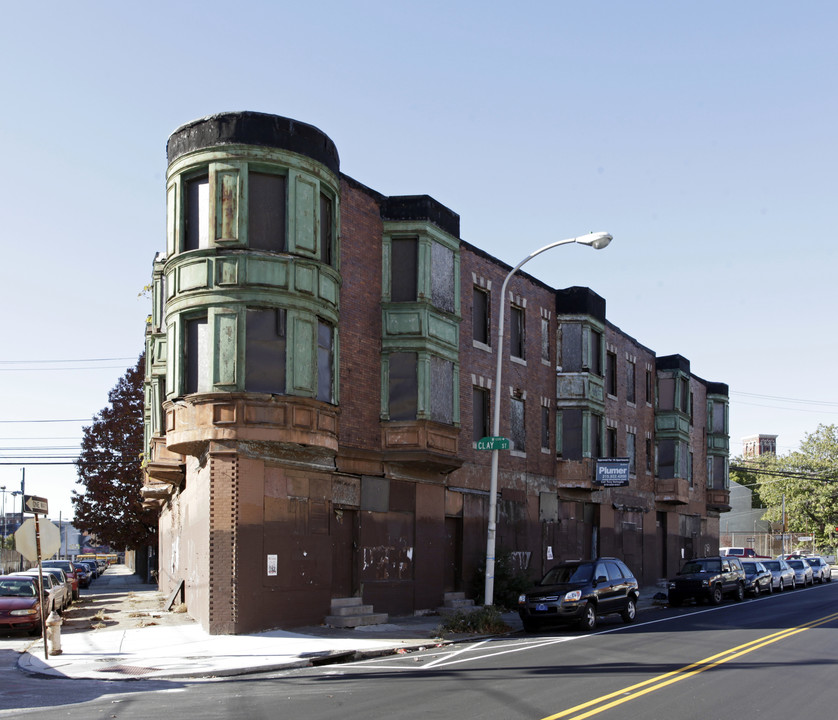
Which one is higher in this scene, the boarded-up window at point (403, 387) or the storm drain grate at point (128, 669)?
the boarded-up window at point (403, 387)

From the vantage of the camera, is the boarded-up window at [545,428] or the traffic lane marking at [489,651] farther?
the boarded-up window at [545,428]

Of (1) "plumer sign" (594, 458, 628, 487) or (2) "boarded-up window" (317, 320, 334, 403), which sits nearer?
(2) "boarded-up window" (317, 320, 334, 403)

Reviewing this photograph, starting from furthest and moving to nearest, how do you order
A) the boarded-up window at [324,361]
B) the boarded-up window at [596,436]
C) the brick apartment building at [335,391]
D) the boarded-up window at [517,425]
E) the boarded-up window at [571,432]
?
the boarded-up window at [596,436] < the boarded-up window at [571,432] < the boarded-up window at [517,425] < the boarded-up window at [324,361] < the brick apartment building at [335,391]

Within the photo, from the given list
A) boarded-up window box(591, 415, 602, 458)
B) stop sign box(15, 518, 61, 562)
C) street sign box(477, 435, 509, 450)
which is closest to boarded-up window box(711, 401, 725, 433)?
boarded-up window box(591, 415, 602, 458)

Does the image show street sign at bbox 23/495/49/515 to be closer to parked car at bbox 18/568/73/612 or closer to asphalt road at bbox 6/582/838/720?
asphalt road at bbox 6/582/838/720

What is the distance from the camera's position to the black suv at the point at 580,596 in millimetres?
22109

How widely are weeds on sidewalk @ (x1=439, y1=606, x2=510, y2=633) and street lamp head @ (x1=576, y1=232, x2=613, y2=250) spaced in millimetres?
8791

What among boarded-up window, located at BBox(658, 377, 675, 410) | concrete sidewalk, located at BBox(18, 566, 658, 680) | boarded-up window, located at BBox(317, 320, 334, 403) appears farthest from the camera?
boarded-up window, located at BBox(658, 377, 675, 410)

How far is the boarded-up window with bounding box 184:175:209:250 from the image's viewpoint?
21812 mm

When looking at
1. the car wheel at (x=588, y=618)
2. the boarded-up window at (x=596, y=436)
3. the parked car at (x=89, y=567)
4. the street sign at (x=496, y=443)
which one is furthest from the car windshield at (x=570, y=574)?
the parked car at (x=89, y=567)

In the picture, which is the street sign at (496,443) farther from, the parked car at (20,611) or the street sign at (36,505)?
the parked car at (20,611)

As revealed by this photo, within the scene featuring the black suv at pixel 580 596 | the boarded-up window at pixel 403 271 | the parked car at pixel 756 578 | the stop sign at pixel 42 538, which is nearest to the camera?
the stop sign at pixel 42 538

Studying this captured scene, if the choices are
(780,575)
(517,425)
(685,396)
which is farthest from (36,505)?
(685,396)

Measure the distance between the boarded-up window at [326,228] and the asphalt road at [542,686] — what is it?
10.1 m
